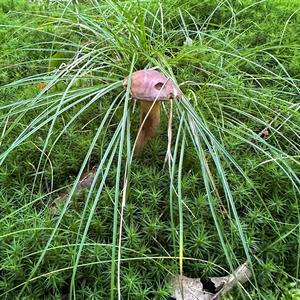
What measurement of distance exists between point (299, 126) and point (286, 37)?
0.69 meters

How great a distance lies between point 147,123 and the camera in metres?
1.40

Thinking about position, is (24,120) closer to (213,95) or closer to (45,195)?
(45,195)

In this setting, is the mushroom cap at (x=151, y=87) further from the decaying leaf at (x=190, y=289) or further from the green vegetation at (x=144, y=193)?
the decaying leaf at (x=190, y=289)

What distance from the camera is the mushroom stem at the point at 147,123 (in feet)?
Result: 4.42

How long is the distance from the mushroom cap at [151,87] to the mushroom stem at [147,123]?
0.29 feet

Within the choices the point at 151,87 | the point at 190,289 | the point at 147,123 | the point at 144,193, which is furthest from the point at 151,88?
the point at 190,289

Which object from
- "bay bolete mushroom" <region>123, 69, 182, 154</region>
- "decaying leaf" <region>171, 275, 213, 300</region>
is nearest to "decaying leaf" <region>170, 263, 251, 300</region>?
"decaying leaf" <region>171, 275, 213, 300</region>

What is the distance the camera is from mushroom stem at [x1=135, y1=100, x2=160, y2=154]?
1.35 metres

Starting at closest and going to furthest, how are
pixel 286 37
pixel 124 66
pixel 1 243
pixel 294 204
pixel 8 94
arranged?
pixel 1 243
pixel 294 204
pixel 124 66
pixel 8 94
pixel 286 37

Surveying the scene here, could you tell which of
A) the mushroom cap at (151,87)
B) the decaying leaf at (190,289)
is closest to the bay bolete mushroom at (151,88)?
the mushroom cap at (151,87)

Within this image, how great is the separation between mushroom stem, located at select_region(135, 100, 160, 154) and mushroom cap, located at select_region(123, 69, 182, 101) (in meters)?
0.09

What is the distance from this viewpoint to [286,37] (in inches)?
78.7

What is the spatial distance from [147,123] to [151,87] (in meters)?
0.20

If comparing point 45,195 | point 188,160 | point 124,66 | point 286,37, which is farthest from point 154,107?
point 286,37
